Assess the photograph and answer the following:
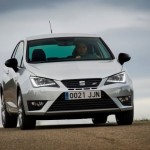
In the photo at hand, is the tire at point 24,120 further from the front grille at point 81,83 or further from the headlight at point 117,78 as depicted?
the headlight at point 117,78

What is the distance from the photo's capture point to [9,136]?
12.1 metres

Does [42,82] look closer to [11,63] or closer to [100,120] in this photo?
[11,63]

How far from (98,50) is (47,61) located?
1.28 metres

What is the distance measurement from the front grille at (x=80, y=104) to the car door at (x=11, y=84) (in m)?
1.53

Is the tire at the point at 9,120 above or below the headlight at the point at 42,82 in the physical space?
below

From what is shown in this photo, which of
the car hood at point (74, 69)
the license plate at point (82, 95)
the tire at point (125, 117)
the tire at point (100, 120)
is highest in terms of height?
the car hood at point (74, 69)

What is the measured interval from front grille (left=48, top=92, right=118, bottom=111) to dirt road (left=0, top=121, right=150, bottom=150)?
887 mm

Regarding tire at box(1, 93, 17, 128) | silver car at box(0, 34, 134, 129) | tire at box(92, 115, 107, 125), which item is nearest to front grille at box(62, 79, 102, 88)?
silver car at box(0, 34, 134, 129)

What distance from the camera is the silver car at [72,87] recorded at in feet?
44.4

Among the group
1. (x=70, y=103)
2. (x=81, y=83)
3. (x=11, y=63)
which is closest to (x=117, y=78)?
(x=81, y=83)

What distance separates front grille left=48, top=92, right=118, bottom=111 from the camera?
13500mm

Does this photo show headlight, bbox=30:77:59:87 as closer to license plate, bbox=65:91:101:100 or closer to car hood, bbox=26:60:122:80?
car hood, bbox=26:60:122:80

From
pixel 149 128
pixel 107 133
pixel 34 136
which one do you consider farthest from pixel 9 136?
pixel 149 128

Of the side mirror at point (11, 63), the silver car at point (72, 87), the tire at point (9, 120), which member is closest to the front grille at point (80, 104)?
the silver car at point (72, 87)
